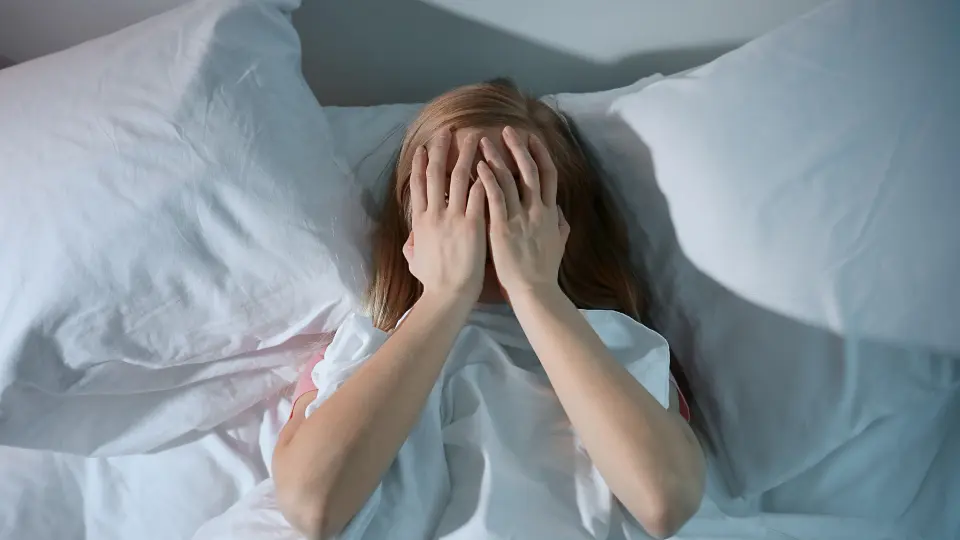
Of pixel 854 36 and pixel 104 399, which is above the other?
pixel 854 36

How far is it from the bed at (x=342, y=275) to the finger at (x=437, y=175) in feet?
0.38

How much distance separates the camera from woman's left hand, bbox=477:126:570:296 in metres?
0.69

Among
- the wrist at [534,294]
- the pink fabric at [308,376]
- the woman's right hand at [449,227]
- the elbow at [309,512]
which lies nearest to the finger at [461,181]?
the woman's right hand at [449,227]

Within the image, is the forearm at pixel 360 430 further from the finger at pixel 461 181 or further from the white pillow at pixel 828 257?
the white pillow at pixel 828 257

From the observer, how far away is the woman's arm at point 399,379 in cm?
57

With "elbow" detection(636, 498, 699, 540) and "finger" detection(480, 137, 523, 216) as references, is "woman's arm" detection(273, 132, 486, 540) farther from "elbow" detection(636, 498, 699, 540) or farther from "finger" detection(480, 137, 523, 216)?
"elbow" detection(636, 498, 699, 540)

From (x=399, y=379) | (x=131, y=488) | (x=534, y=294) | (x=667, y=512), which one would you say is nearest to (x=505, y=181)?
(x=534, y=294)

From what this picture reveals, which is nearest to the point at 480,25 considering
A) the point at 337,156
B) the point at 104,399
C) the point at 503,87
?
the point at 503,87

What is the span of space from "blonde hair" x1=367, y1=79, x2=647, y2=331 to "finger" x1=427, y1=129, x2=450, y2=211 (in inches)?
1.8

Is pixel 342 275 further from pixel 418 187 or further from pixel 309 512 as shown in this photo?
pixel 309 512

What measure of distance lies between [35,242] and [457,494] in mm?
479

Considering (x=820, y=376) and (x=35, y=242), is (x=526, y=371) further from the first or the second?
(x=35, y=242)

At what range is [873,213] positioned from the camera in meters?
0.63

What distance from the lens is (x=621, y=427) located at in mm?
584
